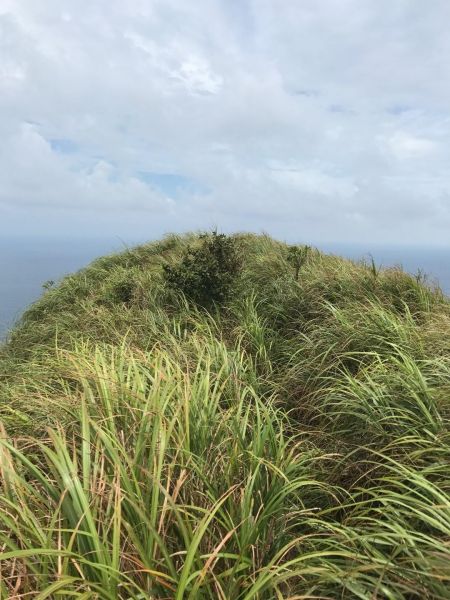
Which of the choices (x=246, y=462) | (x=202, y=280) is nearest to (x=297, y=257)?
(x=202, y=280)

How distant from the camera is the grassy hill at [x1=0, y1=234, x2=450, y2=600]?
165cm

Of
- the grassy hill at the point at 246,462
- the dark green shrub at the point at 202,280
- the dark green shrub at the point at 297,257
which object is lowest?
the grassy hill at the point at 246,462

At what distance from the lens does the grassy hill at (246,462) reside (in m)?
1.65

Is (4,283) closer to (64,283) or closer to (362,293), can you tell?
(64,283)

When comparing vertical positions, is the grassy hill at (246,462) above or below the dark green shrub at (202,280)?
below

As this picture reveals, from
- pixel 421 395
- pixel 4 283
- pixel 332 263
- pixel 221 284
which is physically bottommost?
pixel 4 283

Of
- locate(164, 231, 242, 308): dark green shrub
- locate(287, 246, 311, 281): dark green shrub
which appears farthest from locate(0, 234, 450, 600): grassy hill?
locate(287, 246, 311, 281): dark green shrub

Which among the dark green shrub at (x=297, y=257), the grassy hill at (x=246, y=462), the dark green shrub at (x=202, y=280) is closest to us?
the grassy hill at (x=246, y=462)

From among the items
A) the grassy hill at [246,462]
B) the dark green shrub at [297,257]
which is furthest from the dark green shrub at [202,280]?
the dark green shrub at [297,257]

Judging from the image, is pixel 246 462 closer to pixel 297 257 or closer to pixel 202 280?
pixel 202 280

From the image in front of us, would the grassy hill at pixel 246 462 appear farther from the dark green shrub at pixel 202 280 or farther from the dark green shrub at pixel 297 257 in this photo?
the dark green shrub at pixel 297 257

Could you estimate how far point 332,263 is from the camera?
805 centimetres

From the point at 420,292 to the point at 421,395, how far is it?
316 centimetres

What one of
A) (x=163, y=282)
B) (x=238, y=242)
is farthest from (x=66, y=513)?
(x=238, y=242)
